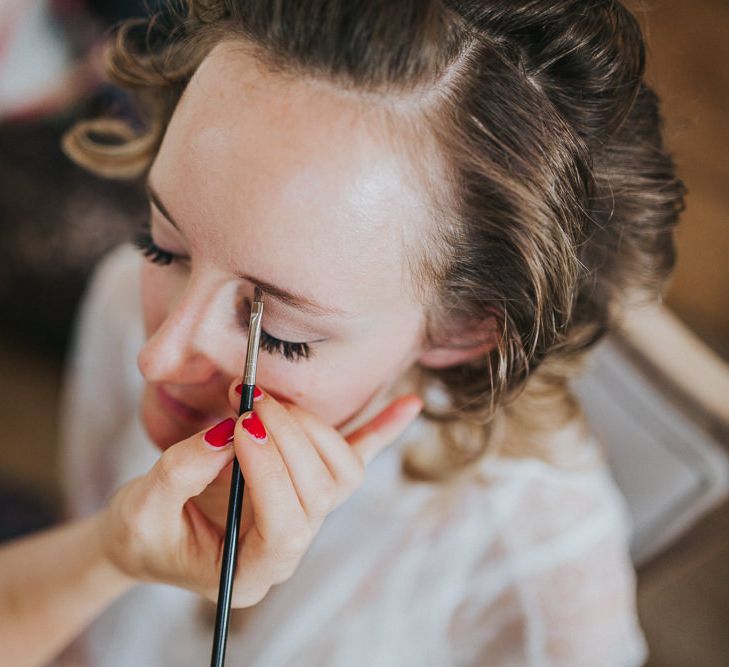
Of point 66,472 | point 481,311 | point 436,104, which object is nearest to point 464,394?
point 481,311

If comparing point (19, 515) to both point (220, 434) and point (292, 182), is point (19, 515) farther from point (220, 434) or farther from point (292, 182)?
point (292, 182)

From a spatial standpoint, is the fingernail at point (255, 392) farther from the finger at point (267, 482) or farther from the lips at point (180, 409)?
the lips at point (180, 409)

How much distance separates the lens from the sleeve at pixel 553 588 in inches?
36.9

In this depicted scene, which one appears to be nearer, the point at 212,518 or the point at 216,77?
the point at 216,77

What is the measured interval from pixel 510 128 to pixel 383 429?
32 centimetres

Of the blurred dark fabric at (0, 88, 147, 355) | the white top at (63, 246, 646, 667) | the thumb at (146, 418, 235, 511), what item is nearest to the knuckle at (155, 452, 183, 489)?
the thumb at (146, 418, 235, 511)

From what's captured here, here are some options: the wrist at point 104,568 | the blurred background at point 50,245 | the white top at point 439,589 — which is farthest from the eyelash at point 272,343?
the blurred background at point 50,245

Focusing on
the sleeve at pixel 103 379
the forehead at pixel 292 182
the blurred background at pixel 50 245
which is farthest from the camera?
the blurred background at pixel 50 245

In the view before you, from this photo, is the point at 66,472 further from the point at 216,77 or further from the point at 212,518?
the point at 216,77

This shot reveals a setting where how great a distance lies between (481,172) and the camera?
64cm

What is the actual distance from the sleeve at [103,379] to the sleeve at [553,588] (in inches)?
24.4

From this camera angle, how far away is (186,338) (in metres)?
0.68

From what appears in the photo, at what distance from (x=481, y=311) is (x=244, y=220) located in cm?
27

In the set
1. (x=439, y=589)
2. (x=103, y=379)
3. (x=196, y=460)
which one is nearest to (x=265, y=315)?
(x=196, y=460)
